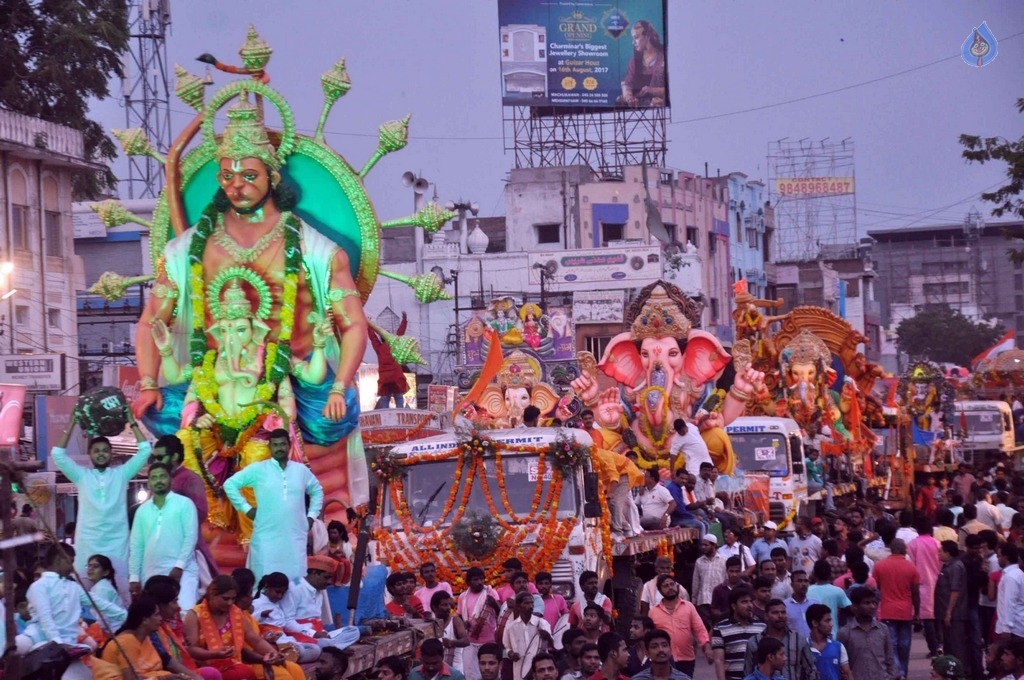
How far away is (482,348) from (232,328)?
77.9 feet

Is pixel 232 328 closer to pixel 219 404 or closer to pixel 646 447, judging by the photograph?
pixel 219 404

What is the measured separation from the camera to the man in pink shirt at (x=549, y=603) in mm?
14602

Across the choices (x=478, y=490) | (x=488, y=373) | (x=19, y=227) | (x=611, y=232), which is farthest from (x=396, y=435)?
(x=611, y=232)

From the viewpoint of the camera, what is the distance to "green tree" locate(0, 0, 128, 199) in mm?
36094

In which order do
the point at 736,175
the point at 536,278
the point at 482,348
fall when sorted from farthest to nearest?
the point at 736,175
the point at 536,278
the point at 482,348

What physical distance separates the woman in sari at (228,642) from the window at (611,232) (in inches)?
1955

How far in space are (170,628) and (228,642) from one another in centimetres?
49

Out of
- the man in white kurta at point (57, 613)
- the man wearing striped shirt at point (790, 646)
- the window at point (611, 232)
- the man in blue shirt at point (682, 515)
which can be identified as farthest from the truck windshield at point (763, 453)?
the window at point (611, 232)

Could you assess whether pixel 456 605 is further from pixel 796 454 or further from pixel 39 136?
pixel 39 136

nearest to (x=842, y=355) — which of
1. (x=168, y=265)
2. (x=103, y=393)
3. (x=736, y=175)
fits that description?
(x=168, y=265)

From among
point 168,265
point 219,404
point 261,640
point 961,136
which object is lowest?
point 261,640

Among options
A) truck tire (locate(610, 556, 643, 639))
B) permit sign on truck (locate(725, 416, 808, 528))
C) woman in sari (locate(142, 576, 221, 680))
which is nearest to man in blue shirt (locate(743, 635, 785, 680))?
woman in sari (locate(142, 576, 221, 680))

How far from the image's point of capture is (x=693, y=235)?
65188mm

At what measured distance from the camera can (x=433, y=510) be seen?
17.0 m
